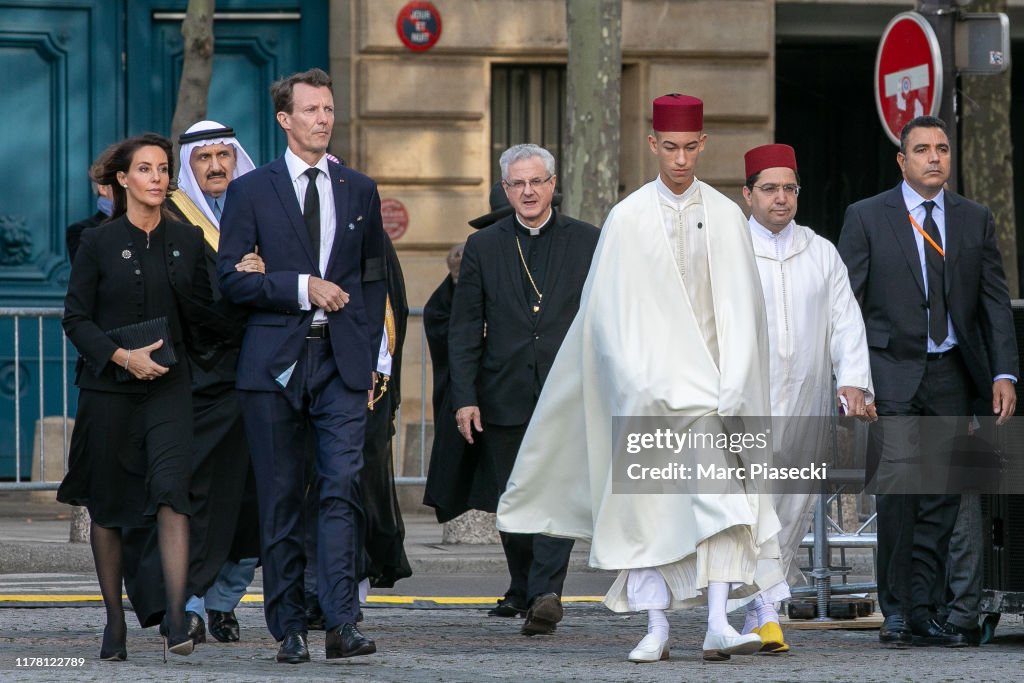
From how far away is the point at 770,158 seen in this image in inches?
353

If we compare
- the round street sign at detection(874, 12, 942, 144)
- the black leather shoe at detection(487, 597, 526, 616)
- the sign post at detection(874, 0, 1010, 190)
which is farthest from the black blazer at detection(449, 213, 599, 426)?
the sign post at detection(874, 0, 1010, 190)

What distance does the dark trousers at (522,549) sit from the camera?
8930 millimetres

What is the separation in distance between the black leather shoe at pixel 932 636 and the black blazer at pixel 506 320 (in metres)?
1.95

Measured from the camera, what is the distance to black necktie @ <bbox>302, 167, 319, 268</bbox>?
305 inches

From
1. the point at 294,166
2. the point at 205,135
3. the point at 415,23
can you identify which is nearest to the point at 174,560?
the point at 294,166

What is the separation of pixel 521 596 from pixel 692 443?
214 centimetres

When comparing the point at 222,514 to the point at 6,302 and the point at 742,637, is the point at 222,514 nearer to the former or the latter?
the point at 742,637

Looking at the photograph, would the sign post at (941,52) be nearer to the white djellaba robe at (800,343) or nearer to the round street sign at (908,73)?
the round street sign at (908,73)

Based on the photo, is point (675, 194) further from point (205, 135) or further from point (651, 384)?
point (205, 135)

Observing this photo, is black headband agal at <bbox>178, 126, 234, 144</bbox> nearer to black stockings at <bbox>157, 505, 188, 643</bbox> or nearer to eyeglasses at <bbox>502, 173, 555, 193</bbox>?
eyeglasses at <bbox>502, 173, 555, 193</bbox>

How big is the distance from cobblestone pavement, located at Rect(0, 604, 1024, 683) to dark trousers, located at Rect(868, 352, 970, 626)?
0.31 metres

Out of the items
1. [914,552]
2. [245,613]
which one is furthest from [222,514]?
[914,552]

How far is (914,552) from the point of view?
857 cm

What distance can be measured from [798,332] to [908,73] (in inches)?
119
